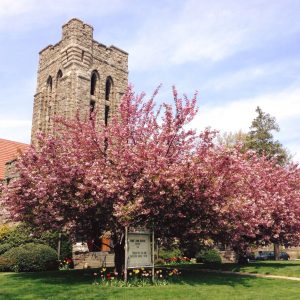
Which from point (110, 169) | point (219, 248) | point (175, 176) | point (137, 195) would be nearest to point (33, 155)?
point (110, 169)

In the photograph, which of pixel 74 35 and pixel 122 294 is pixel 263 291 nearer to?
pixel 122 294

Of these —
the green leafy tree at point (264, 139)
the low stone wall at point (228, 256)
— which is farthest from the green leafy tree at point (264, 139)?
the low stone wall at point (228, 256)

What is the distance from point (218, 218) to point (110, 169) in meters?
4.50

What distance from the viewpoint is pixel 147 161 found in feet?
45.1

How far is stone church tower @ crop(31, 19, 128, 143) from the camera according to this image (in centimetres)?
3300

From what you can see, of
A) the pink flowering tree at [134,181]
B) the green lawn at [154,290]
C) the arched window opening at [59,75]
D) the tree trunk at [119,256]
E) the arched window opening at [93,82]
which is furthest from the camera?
the arched window opening at [93,82]

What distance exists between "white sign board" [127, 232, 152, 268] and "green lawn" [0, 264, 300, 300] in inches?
50.1

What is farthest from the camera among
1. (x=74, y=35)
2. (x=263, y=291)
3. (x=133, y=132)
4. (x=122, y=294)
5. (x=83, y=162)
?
(x=74, y=35)

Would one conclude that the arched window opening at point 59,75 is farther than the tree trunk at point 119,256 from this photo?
Yes

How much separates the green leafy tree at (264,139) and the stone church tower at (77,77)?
18.0m

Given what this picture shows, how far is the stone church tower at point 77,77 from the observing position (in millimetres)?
33000

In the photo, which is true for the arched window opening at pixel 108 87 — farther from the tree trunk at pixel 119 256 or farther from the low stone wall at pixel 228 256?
the tree trunk at pixel 119 256

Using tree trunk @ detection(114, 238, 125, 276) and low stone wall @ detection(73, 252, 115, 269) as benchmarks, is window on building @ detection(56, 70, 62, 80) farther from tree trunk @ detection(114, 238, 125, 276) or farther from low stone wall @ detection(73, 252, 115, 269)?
tree trunk @ detection(114, 238, 125, 276)

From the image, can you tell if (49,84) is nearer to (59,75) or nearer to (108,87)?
(59,75)
